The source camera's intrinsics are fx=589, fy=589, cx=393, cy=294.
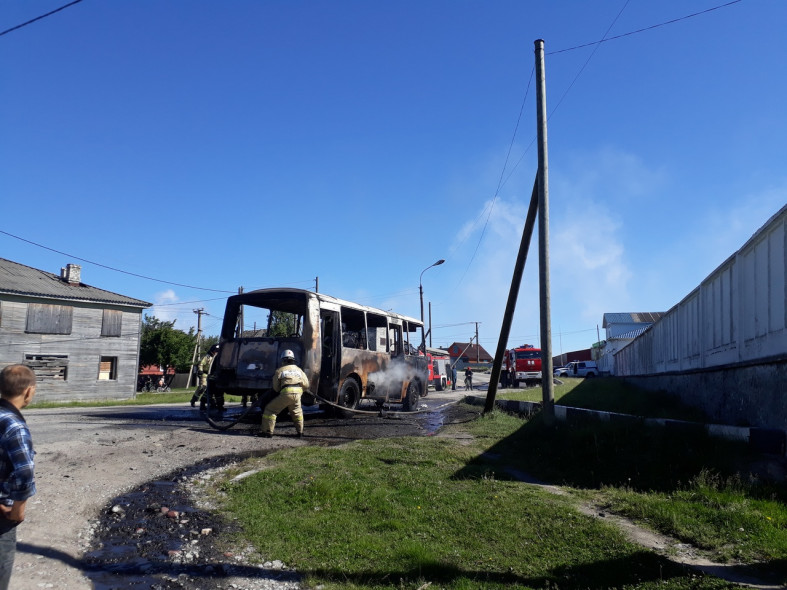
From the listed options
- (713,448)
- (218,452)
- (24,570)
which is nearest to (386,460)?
(218,452)

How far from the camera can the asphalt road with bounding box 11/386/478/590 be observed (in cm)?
418

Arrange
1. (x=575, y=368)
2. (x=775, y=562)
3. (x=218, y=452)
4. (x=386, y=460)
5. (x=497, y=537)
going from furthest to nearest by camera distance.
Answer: (x=575, y=368), (x=218, y=452), (x=386, y=460), (x=497, y=537), (x=775, y=562)

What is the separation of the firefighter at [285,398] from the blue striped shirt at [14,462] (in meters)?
7.62

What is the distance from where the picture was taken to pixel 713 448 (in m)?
6.94

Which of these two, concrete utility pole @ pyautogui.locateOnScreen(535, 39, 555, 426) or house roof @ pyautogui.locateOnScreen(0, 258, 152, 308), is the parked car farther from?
concrete utility pole @ pyautogui.locateOnScreen(535, 39, 555, 426)

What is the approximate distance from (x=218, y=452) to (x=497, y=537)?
16.9 ft

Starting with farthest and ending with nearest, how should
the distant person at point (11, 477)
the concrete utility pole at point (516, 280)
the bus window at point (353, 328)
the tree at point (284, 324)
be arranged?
the bus window at point (353, 328) < the tree at point (284, 324) < the concrete utility pole at point (516, 280) < the distant person at point (11, 477)

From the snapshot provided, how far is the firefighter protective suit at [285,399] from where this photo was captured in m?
10.5

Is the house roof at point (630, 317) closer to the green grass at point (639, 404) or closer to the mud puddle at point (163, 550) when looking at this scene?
the green grass at point (639, 404)

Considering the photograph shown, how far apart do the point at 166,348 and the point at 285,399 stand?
4984 centimetres

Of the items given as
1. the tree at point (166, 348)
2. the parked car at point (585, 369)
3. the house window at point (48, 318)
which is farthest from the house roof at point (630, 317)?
the house window at point (48, 318)

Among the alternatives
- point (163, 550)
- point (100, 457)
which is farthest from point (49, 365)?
point (163, 550)

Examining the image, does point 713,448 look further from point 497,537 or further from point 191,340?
point 191,340

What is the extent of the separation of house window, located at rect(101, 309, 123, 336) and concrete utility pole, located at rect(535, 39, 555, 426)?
101ft
